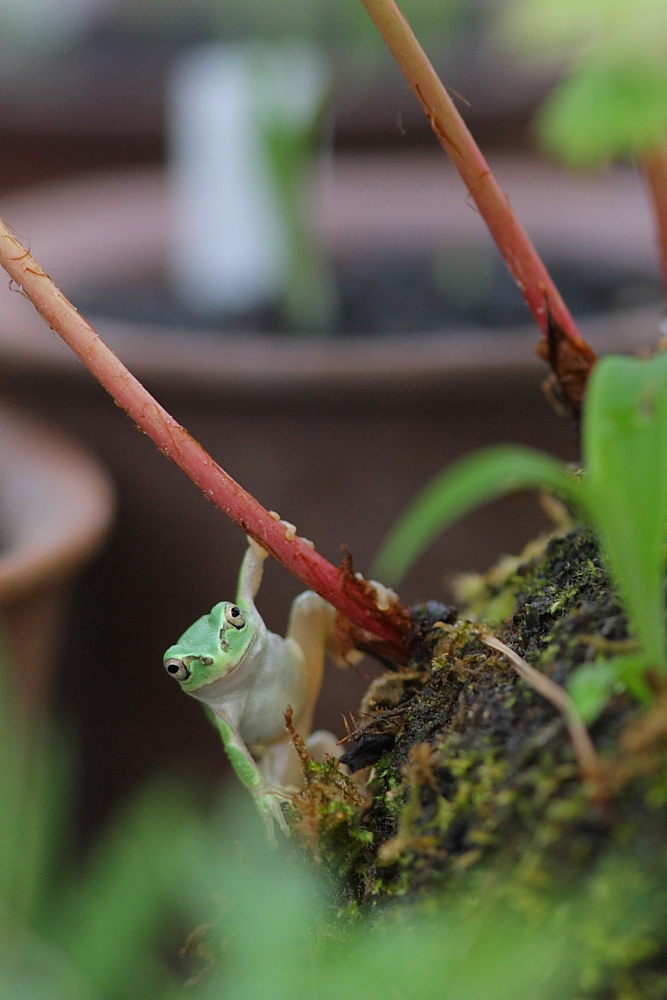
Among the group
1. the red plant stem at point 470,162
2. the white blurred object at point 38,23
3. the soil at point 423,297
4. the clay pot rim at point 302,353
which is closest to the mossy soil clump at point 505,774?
the red plant stem at point 470,162

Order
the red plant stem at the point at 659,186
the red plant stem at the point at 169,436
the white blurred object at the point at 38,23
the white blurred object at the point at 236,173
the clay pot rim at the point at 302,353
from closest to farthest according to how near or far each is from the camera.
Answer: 1. the red plant stem at the point at 169,436
2. the red plant stem at the point at 659,186
3. the clay pot rim at the point at 302,353
4. the white blurred object at the point at 236,173
5. the white blurred object at the point at 38,23

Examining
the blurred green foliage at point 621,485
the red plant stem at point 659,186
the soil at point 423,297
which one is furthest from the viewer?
the soil at point 423,297

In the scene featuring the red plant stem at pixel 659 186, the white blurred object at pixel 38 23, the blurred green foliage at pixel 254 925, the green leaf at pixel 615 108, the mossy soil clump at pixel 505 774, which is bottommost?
the blurred green foliage at pixel 254 925

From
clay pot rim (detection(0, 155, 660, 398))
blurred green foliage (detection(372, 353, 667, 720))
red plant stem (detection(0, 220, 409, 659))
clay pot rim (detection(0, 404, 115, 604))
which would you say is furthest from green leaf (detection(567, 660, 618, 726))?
clay pot rim (detection(0, 155, 660, 398))

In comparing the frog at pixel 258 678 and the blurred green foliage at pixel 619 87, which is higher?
the blurred green foliage at pixel 619 87

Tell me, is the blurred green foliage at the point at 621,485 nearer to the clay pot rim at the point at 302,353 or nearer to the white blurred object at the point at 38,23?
the clay pot rim at the point at 302,353

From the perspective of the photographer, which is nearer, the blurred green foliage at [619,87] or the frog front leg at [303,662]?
the frog front leg at [303,662]
